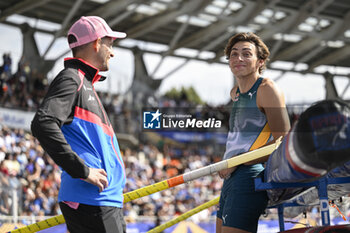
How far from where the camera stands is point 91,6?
74.2 feet

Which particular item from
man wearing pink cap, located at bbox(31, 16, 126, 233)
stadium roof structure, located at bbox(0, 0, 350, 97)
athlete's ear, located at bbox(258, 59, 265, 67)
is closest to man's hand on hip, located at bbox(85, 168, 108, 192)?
man wearing pink cap, located at bbox(31, 16, 126, 233)

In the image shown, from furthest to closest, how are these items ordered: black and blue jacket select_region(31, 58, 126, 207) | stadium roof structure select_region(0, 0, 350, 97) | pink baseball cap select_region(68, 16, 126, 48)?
stadium roof structure select_region(0, 0, 350, 97)
pink baseball cap select_region(68, 16, 126, 48)
black and blue jacket select_region(31, 58, 126, 207)

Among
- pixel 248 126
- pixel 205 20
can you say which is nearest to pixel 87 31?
pixel 248 126

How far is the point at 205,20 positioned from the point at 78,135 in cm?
2334

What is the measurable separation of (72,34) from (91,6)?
2060 centimetres

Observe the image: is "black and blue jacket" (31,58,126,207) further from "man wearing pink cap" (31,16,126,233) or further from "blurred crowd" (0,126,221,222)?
"blurred crowd" (0,126,221,222)

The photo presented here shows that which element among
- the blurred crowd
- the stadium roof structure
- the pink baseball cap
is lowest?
the blurred crowd

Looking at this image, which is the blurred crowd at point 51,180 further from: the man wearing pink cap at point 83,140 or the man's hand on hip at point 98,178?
the man's hand on hip at point 98,178

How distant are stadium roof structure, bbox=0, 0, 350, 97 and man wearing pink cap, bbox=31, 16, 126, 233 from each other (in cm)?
1842

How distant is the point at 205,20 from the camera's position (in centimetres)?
2531

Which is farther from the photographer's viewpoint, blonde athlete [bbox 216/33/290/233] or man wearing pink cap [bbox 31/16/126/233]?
blonde athlete [bbox 216/33/290/233]


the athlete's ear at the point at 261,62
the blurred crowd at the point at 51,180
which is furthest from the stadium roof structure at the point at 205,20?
the athlete's ear at the point at 261,62

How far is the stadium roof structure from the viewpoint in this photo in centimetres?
2211

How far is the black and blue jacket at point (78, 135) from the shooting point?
7.86 feet
